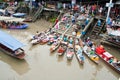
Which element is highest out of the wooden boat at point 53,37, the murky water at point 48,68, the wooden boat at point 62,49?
the wooden boat at point 53,37

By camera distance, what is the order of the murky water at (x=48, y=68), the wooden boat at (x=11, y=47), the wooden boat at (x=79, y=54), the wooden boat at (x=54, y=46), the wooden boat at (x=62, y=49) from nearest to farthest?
the murky water at (x=48, y=68) → the wooden boat at (x=79, y=54) → the wooden boat at (x=11, y=47) → the wooden boat at (x=62, y=49) → the wooden boat at (x=54, y=46)

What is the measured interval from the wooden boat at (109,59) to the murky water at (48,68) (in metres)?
0.39

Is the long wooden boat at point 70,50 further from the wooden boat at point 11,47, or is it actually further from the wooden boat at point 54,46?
the wooden boat at point 11,47

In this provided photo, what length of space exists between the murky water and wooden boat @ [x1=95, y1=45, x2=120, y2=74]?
388 millimetres

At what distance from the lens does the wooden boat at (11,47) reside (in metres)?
18.2

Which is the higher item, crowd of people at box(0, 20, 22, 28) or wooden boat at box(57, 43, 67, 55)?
crowd of people at box(0, 20, 22, 28)

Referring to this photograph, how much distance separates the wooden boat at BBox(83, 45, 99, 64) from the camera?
59.2 feet

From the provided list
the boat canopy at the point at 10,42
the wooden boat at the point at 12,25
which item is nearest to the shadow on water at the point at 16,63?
the boat canopy at the point at 10,42

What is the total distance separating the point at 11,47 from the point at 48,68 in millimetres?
4122

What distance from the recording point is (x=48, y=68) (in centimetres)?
1720

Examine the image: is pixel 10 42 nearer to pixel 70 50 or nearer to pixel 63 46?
pixel 63 46

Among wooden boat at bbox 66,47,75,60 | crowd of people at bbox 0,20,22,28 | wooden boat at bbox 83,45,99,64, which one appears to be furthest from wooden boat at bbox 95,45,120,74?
→ crowd of people at bbox 0,20,22,28

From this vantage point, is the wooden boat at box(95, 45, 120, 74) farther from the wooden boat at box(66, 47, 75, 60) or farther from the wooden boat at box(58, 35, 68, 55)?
the wooden boat at box(58, 35, 68, 55)

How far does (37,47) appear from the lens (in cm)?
2075
